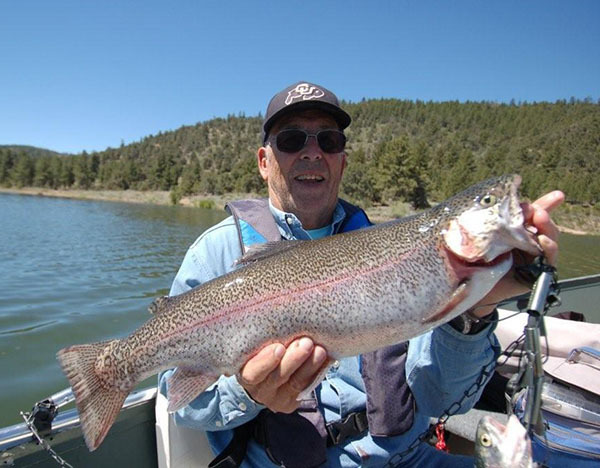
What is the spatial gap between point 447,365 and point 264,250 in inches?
52.5

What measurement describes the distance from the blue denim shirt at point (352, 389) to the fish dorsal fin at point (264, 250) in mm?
452

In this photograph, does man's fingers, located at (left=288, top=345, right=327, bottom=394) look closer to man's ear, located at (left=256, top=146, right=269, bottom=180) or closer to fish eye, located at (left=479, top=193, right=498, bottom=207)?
fish eye, located at (left=479, top=193, right=498, bottom=207)

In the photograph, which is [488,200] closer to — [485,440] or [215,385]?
[485,440]

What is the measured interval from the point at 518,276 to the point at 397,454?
58.6 inches

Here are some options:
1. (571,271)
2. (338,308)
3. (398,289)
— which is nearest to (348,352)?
(338,308)

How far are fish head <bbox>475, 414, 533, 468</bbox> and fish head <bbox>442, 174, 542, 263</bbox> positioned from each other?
82 centimetres

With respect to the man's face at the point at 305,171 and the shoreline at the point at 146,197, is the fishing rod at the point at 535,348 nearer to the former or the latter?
the man's face at the point at 305,171

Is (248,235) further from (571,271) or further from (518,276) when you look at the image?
(571,271)

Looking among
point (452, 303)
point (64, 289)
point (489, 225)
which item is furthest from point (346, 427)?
point (64, 289)

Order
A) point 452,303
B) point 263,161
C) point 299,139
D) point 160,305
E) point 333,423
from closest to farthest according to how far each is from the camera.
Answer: point 452,303
point 160,305
point 333,423
point 299,139
point 263,161

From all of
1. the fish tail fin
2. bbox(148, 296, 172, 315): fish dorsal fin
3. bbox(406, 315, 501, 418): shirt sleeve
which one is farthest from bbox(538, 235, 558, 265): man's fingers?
the fish tail fin

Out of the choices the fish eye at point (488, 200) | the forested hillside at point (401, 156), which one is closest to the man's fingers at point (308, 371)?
the fish eye at point (488, 200)

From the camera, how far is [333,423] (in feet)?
8.95

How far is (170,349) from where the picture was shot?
7.91 ft
